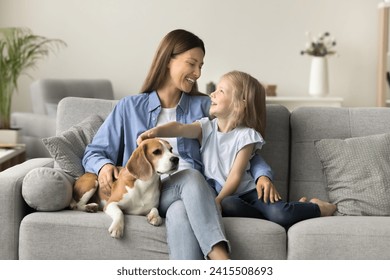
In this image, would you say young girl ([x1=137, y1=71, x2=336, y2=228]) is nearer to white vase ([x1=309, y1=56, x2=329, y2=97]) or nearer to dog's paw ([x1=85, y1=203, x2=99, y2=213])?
dog's paw ([x1=85, y1=203, x2=99, y2=213])

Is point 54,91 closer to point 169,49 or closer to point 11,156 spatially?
point 11,156

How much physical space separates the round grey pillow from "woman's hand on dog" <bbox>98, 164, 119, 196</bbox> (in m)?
0.13

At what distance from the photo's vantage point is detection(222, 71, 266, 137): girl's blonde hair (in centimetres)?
273

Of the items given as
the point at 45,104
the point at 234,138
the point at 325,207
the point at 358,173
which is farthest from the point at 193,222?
the point at 45,104

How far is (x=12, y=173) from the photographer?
2.60 meters

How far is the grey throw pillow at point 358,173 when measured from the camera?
270 centimetres

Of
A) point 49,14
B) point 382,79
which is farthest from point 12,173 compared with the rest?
point 382,79

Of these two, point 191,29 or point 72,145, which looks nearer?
point 72,145

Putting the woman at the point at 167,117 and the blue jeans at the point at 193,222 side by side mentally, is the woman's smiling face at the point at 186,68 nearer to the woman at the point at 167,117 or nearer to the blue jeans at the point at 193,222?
the woman at the point at 167,117

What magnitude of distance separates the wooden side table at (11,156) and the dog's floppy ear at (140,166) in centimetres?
184

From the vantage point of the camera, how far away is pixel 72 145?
2768 mm

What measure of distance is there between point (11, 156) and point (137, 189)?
6.70ft

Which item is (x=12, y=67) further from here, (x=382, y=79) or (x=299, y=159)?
(x=382, y=79)

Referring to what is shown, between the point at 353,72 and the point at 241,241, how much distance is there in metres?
4.13
